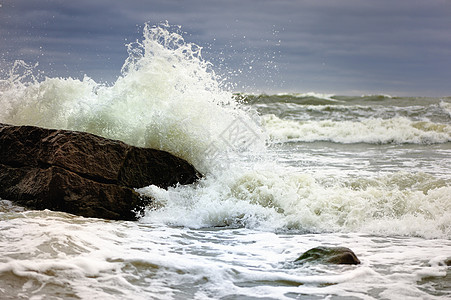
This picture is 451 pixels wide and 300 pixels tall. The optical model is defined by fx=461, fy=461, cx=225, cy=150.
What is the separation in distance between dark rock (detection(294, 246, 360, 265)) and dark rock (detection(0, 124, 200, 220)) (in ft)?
7.41

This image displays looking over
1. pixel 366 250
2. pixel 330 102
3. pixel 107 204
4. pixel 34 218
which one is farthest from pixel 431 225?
pixel 330 102

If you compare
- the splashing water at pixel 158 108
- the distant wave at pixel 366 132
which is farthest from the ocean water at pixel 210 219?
the distant wave at pixel 366 132

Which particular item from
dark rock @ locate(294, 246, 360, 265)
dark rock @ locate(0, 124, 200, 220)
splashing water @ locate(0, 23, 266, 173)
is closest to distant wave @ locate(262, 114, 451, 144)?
splashing water @ locate(0, 23, 266, 173)

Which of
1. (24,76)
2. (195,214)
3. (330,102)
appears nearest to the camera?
(195,214)

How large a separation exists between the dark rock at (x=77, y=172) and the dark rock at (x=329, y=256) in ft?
7.41

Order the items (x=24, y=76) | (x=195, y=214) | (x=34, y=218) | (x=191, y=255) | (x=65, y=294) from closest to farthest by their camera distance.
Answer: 1. (x=65, y=294)
2. (x=191, y=255)
3. (x=34, y=218)
4. (x=195, y=214)
5. (x=24, y=76)

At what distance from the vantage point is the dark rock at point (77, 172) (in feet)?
16.6

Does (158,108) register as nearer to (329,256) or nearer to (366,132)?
Result: (329,256)

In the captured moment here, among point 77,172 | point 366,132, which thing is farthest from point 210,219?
point 366,132

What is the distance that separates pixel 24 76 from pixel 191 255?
218 inches

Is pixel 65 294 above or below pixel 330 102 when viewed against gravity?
below

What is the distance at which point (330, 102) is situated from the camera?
26625 mm

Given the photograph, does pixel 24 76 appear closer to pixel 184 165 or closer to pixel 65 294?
pixel 184 165

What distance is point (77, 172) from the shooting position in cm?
519
